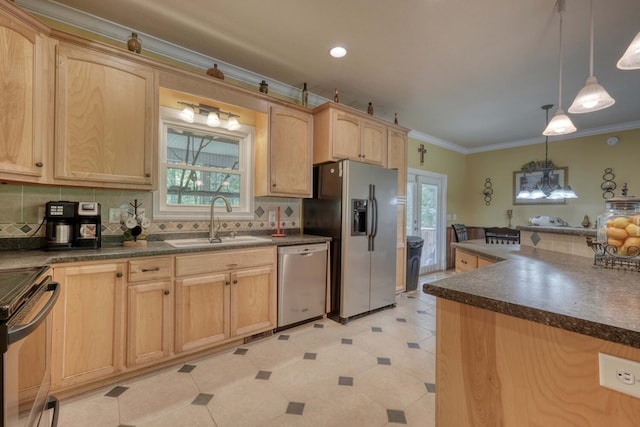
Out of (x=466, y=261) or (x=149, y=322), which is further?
(x=466, y=261)

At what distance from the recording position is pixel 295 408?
67.2 inches

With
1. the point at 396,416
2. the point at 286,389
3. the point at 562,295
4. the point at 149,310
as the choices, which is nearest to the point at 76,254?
the point at 149,310

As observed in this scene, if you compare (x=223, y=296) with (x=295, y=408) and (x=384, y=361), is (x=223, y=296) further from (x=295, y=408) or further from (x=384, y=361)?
(x=384, y=361)

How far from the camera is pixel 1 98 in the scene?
1608mm

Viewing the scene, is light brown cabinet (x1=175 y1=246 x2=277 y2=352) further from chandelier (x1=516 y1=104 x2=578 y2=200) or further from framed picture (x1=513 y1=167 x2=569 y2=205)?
framed picture (x1=513 y1=167 x2=569 y2=205)

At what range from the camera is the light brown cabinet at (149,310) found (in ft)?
6.33

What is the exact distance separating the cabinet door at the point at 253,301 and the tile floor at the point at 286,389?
0.55ft

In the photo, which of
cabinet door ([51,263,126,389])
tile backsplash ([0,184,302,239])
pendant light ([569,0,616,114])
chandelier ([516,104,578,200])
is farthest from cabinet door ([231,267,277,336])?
chandelier ([516,104,578,200])

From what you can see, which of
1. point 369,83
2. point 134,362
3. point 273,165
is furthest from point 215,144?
point 134,362

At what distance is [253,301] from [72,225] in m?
1.48

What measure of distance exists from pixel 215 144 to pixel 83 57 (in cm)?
122

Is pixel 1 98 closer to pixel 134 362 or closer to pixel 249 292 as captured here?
pixel 134 362

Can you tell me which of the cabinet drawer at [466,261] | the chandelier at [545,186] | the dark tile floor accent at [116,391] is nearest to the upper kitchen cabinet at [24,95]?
the dark tile floor accent at [116,391]

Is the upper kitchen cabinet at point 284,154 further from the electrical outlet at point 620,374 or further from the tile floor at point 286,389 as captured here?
the electrical outlet at point 620,374
